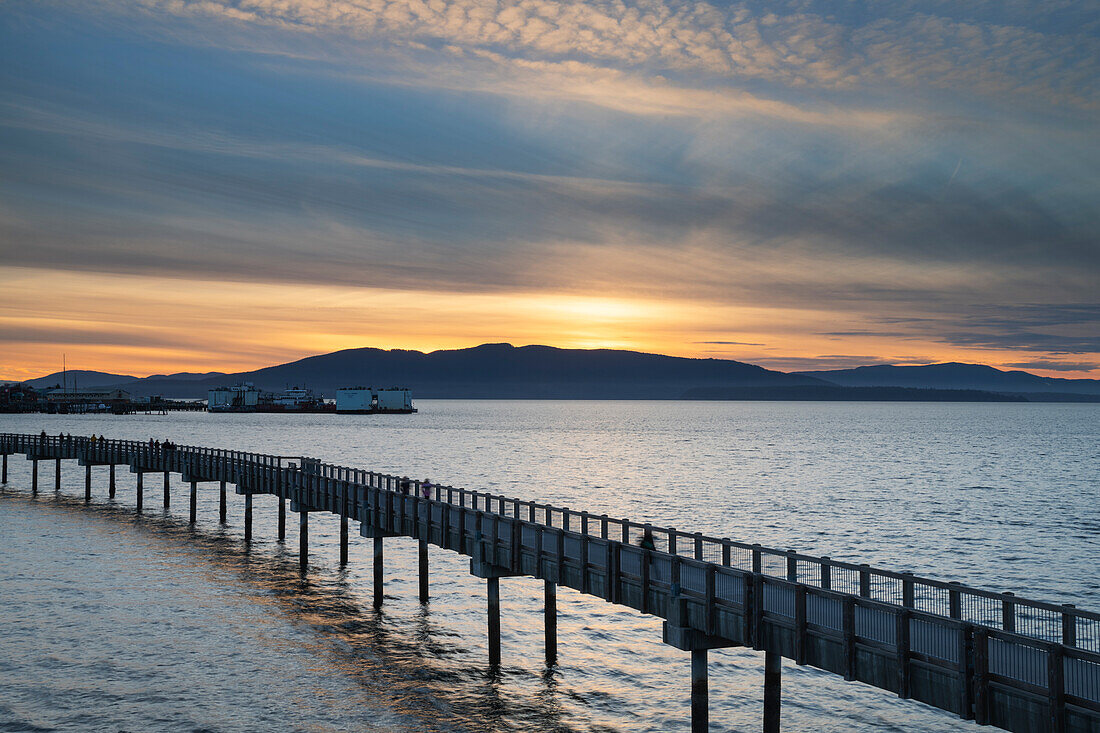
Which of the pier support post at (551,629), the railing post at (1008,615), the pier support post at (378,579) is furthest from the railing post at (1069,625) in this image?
the pier support post at (378,579)

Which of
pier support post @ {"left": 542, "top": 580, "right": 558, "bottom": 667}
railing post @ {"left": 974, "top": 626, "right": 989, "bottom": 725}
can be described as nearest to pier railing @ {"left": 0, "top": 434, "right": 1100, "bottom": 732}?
railing post @ {"left": 974, "top": 626, "right": 989, "bottom": 725}

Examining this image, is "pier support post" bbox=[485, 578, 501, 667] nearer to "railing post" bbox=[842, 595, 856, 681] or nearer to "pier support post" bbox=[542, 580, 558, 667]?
"pier support post" bbox=[542, 580, 558, 667]

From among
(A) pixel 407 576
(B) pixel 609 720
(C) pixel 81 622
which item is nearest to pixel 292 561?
(A) pixel 407 576

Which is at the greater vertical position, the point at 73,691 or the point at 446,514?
the point at 446,514

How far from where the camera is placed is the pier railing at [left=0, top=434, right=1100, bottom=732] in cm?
1557

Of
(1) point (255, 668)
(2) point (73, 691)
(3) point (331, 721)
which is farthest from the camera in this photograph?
(1) point (255, 668)

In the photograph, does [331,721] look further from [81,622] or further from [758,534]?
[758,534]

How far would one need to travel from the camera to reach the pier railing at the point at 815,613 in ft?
51.1

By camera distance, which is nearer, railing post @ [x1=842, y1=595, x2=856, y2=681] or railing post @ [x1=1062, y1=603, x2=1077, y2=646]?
railing post @ [x1=1062, y1=603, x2=1077, y2=646]

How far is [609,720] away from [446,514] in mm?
10440

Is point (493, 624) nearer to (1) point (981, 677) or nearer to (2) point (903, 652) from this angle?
(2) point (903, 652)

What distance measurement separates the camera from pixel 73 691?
28.3 m

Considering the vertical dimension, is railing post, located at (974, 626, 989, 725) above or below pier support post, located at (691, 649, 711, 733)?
above

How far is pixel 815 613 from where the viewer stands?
19391 mm
